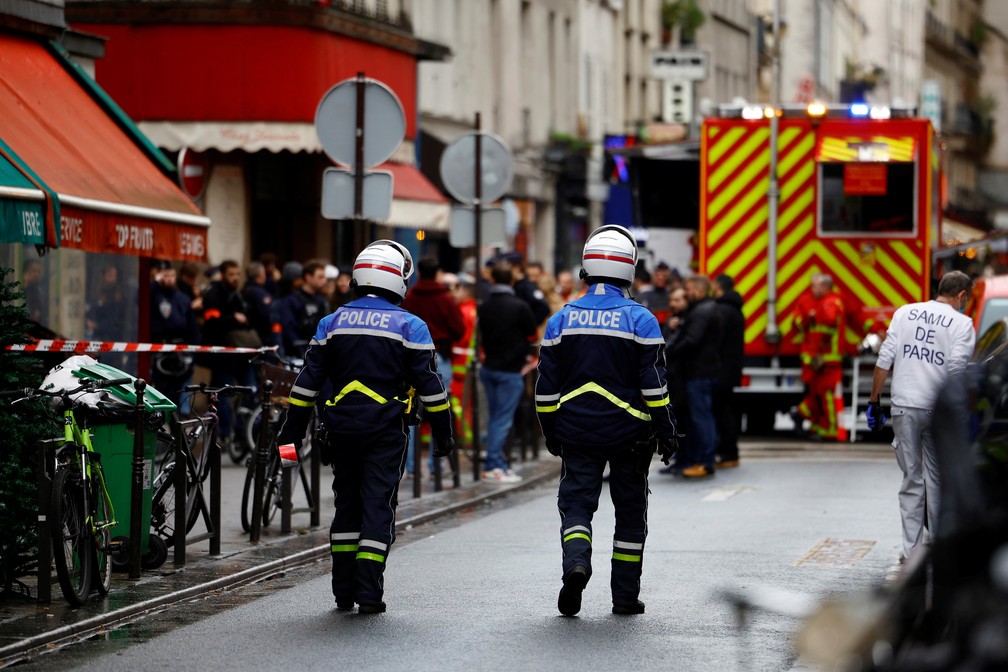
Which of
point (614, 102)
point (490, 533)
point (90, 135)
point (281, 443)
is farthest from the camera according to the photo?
point (614, 102)

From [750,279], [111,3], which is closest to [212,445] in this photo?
[750,279]

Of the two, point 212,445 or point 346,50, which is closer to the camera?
point 212,445

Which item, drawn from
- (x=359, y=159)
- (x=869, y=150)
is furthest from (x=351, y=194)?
(x=869, y=150)

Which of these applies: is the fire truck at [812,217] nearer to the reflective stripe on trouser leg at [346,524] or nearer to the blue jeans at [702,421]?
the blue jeans at [702,421]

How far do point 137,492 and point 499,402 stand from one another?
709cm

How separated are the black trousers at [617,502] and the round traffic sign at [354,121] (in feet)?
17.4

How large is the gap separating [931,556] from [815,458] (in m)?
14.9

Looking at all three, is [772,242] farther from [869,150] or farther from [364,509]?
[364,509]

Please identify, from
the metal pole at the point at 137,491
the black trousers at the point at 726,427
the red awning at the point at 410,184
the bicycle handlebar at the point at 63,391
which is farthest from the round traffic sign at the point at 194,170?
the metal pole at the point at 137,491

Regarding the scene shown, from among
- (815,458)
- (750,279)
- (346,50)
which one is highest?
(346,50)

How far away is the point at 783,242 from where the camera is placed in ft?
69.9

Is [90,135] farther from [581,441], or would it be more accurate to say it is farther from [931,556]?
[931,556]

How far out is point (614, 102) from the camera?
4606 centimetres

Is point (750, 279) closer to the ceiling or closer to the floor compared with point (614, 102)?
closer to the floor
